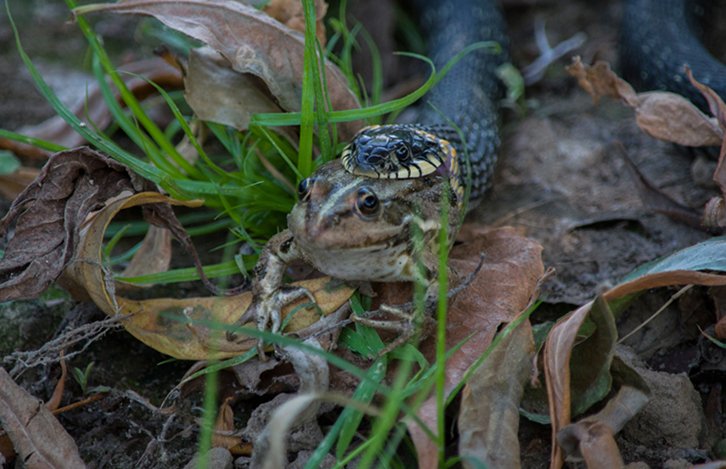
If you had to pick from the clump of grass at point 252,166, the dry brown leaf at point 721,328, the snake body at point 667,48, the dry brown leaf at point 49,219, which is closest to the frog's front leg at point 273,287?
the clump of grass at point 252,166

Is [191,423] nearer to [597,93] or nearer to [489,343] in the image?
[489,343]

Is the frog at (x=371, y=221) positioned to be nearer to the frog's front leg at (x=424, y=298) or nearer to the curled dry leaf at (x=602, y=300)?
the frog's front leg at (x=424, y=298)

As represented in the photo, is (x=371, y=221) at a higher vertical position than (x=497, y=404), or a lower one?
higher

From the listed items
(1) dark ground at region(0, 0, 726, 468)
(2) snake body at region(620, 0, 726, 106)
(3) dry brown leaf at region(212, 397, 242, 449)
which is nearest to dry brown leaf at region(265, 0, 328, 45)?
(1) dark ground at region(0, 0, 726, 468)

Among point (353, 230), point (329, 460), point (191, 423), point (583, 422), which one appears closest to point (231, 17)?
point (353, 230)

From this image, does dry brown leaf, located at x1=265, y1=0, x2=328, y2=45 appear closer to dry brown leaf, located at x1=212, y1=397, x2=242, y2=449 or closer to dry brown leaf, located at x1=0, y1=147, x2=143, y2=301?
dry brown leaf, located at x1=0, y1=147, x2=143, y2=301

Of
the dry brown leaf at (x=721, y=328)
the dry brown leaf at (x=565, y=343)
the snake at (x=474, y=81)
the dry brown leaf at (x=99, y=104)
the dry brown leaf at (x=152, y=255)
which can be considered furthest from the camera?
the dry brown leaf at (x=99, y=104)

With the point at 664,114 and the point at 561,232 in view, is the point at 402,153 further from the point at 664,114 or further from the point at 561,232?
the point at 664,114

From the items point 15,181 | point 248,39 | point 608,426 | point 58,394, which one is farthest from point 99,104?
point 608,426
